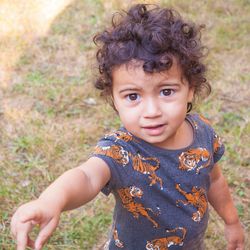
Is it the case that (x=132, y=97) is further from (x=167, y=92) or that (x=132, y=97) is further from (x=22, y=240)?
(x=22, y=240)

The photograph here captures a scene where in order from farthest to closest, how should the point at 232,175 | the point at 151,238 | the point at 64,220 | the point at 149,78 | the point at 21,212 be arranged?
the point at 232,175 → the point at 64,220 → the point at 151,238 → the point at 149,78 → the point at 21,212

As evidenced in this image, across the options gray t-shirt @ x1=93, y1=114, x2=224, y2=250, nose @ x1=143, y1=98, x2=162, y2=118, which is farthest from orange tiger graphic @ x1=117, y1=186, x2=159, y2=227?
nose @ x1=143, y1=98, x2=162, y2=118

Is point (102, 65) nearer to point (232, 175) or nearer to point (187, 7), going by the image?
point (232, 175)

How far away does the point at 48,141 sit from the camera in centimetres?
297

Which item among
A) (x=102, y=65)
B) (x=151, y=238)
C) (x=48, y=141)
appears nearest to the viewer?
(x=102, y=65)

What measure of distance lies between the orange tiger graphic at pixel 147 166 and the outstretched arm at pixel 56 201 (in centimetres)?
12

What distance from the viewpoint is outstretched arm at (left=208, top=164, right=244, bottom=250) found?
6.16 ft

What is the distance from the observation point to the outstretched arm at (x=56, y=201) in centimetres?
102

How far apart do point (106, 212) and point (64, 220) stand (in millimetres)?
237

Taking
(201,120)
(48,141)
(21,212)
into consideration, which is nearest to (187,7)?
(48,141)

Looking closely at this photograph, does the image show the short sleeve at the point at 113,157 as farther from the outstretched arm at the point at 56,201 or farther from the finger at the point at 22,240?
the finger at the point at 22,240

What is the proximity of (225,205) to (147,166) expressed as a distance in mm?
580

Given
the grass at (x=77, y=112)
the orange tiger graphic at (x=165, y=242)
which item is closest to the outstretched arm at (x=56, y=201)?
the orange tiger graphic at (x=165, y=242)

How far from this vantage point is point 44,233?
105 centimetres
